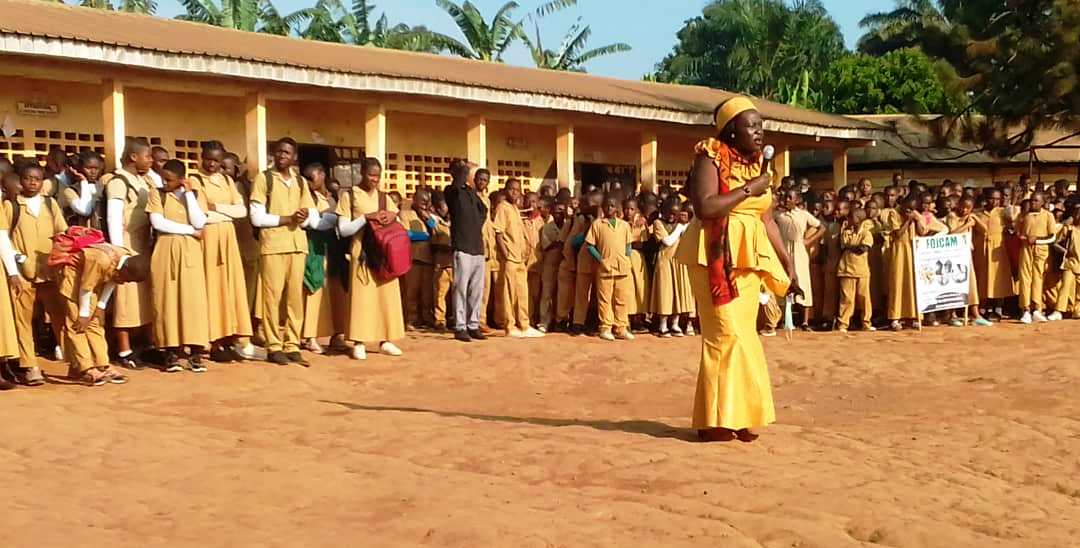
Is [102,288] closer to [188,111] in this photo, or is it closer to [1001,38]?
[188,111]

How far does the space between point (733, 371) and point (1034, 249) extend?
32.2 ft

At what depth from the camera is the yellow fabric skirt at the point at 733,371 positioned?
6090 mm

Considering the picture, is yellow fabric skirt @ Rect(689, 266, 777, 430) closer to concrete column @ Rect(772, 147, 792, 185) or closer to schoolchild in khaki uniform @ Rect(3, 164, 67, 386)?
schoolchild in khaki uniform @ Rect(3, 164, 67, 386)

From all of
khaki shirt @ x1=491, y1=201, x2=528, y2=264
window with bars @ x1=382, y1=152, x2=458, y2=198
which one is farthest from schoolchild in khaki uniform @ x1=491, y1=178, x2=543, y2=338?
window with bars @ x1=382, y1=152, x2=458, y2=198

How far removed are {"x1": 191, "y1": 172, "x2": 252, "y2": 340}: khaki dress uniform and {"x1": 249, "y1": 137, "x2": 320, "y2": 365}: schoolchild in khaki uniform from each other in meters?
0.20

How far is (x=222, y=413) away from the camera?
25.2 feet

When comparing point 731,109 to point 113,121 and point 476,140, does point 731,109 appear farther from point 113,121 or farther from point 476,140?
point 476,140

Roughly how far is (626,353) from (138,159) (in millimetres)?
4991

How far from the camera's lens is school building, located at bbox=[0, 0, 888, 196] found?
1177cm

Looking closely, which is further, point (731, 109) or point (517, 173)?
point (517, 173)

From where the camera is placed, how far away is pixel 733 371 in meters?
6.09

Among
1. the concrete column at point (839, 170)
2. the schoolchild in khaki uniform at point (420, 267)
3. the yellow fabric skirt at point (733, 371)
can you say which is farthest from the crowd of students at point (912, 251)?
the yellow fabric skirt at point (733, 371)

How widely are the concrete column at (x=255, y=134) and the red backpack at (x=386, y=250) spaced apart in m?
3.30

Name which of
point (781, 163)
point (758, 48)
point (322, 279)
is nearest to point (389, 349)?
point (322, 279)
